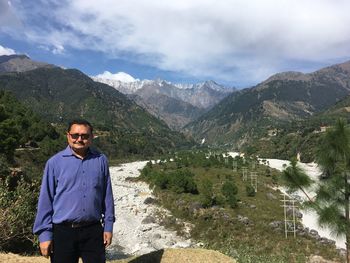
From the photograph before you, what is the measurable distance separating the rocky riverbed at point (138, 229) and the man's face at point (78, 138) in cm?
1987

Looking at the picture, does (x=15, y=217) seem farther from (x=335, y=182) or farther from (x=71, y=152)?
(x=335, y=182)

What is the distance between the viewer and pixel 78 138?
19.8 feet

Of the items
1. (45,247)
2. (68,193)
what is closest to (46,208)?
→ (68,193)

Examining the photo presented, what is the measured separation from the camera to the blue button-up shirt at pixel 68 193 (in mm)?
5820

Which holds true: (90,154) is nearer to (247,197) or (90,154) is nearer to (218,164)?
(247,197)

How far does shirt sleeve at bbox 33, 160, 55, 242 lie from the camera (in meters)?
5.77

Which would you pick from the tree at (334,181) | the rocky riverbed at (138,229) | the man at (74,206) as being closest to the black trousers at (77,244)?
the man at (74,206)

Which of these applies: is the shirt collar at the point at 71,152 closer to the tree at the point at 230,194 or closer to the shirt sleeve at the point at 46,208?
the shirt sleeve at the point at 46,208

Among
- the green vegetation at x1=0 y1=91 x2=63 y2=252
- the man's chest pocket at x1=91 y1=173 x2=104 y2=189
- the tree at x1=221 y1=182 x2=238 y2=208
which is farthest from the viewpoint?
the tree at x1=221 y1=182 x2=238 y2=208

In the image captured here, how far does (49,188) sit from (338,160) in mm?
7747

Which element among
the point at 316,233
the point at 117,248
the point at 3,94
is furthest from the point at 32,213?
the point at 3,94

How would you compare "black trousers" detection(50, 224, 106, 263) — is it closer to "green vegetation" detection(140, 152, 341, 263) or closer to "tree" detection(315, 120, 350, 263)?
"tree" detection(315, 120, 350, 263)

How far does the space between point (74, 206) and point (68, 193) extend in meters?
0.20

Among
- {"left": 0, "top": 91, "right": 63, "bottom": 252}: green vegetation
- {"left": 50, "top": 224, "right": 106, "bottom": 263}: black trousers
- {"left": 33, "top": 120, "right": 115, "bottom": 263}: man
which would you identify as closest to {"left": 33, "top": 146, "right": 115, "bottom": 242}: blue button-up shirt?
{"left": 33, "top": 120, "right": 115, "bottom": 263}: man
